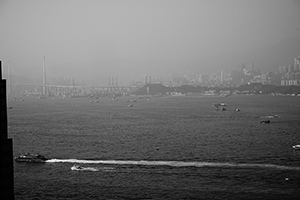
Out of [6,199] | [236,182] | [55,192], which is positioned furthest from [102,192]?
[6,199]

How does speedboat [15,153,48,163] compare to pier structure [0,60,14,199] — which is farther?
speedboat [15,153,48,163]

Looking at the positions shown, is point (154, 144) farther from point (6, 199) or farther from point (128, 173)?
point (6, 199)

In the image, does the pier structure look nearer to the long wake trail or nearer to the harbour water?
the harbour water

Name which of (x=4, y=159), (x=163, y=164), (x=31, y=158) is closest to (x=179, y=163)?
(x=163, y=164)

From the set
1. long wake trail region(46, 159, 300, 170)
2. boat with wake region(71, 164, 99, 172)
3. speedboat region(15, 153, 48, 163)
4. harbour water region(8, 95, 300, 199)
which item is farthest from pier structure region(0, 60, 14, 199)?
speedboat region(15, 153, 48, 163)

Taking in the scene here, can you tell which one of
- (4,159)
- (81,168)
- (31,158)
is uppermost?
(4,159)

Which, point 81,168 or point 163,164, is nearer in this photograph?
point 81,168

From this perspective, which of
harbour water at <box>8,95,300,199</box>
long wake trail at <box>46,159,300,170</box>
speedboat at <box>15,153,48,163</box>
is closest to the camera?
harbour water at <box>8,95,300,199</box>

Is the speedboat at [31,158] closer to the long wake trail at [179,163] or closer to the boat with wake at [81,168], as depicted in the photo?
the long wake trail at [179,163]

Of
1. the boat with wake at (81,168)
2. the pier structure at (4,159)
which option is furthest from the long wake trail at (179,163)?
the pier structure at (4,159)

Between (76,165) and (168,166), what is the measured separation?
10.7 ft

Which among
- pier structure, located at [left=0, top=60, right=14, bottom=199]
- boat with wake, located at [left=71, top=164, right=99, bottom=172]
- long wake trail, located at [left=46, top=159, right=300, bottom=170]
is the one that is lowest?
boat with wake, located at [left=71, top=164, right=99, bottom=172]

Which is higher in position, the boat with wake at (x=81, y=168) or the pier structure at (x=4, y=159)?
the pier structure at (x=4, y=159)

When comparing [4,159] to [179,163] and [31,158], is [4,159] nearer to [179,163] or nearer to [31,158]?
[179,163]
